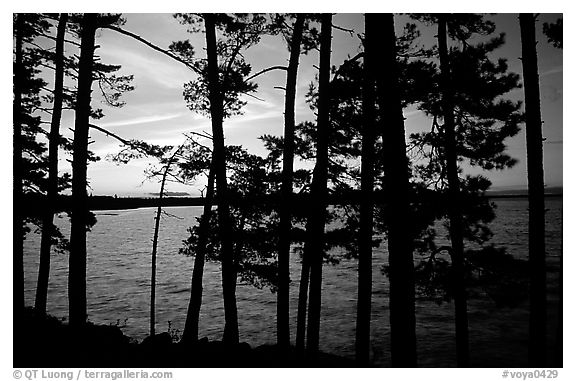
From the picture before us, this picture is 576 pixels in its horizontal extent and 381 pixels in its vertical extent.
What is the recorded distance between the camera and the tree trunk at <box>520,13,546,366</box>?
201 inches

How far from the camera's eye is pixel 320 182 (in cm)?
693

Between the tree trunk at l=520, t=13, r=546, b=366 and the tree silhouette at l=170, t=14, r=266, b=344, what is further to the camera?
the tree silhouette at l=170, t=14, r=266, b=344

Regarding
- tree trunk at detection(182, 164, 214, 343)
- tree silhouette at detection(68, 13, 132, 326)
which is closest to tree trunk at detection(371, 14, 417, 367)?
tree silhouette at detection(68, 13, 132, 326)

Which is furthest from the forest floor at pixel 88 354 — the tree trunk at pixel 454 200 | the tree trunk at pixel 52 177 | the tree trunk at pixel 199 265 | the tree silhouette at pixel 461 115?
the tree silhouette at pixel 461 115

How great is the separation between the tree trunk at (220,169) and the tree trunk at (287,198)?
4.09 ft

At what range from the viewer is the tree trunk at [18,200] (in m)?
4.95

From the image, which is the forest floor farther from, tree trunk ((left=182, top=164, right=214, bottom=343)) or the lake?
the lake

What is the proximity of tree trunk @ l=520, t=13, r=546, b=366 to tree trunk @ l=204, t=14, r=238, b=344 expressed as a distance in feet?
18.0

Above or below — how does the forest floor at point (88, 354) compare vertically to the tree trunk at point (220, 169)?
below

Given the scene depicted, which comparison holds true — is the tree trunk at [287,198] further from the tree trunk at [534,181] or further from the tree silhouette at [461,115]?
the tree trunk at [534,181]

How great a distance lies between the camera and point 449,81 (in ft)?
20.2

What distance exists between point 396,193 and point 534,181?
122 inches

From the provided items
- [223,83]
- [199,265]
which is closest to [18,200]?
[199,265]
